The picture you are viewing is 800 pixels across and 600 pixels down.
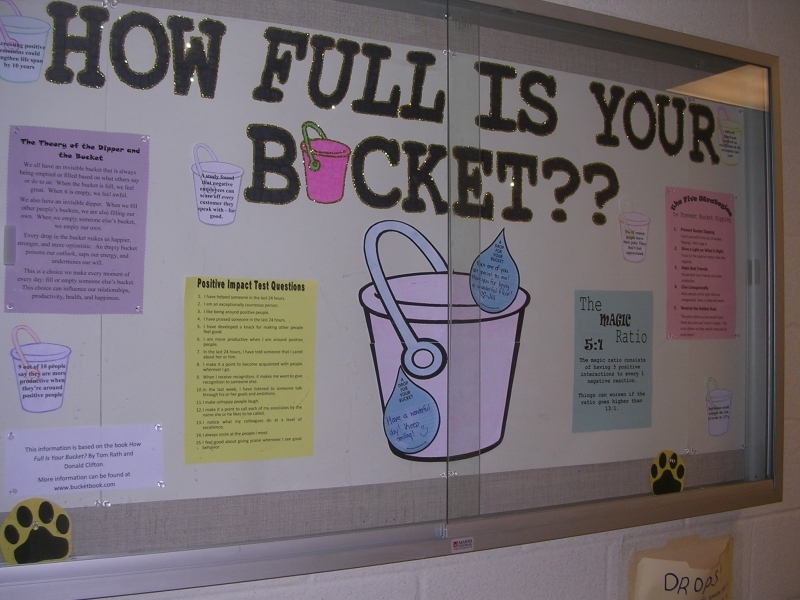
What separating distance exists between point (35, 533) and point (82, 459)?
0.33ft

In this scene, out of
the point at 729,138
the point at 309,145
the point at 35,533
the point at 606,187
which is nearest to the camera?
the point at 35,533

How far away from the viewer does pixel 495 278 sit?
100 centimetres

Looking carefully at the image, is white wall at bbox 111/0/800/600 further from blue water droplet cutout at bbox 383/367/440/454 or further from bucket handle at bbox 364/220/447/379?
bucket handle at bbox 364/220/447/379

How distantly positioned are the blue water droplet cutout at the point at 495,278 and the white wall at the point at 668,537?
1.43 feet

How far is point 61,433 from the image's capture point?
0.75 meters

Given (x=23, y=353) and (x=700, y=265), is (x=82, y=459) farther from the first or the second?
(x=700, y=265)

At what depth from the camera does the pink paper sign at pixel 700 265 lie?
1.17m

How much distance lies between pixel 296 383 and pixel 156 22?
0.54 meters

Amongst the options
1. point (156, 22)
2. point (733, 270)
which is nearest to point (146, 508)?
point (156, 22)

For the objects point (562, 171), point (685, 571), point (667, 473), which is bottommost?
point (685, 571)

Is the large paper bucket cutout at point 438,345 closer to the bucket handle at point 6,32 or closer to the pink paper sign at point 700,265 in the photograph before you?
the pink paper sign at point 700,265

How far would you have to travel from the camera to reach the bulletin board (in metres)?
0.76

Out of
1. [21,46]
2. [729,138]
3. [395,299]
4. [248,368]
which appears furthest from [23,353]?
[729,138]

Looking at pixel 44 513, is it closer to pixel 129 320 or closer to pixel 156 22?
pixel 129 320
